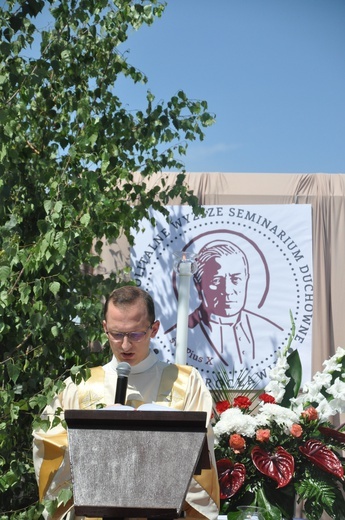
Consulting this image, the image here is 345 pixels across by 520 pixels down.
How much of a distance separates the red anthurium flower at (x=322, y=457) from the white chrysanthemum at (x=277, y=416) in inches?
5.0

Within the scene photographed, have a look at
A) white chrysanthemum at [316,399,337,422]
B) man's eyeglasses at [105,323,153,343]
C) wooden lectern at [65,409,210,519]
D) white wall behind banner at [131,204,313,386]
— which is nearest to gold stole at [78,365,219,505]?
man's eyeglasses at [105,323,153,343]

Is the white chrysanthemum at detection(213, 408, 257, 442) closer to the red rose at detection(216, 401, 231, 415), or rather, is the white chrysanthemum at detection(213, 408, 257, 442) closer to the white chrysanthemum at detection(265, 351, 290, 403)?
the red rose at detection(216, 401, 231, 415)

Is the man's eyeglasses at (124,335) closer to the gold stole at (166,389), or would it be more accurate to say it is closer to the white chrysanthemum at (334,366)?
the gold stole at (166,389)

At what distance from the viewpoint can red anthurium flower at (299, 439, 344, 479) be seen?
13.5 feet

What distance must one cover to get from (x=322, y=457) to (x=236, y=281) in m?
1.92

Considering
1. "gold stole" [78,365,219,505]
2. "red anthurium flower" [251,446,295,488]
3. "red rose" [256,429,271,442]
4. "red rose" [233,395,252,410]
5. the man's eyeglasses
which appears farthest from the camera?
"red rose" [233,395,252,410]

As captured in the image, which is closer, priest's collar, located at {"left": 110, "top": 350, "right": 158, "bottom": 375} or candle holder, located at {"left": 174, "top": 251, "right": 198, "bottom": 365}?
priest's collar, located at {"left": 110, "top": 350, "right": 158, "bottom": 375}

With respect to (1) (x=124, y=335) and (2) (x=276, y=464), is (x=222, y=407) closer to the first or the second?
(2) (x=276, y=464)

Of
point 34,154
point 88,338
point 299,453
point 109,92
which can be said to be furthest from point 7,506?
point 109,92

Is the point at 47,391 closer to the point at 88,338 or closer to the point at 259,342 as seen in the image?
the point at 88,338

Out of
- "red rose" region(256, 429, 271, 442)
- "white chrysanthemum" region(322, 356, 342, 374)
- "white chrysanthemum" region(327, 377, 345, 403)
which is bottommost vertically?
"red rose" region(256, 429, 271, 442)

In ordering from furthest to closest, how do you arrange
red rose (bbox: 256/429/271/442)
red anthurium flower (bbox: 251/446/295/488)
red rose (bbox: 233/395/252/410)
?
red rose (bbox: 233/395/252/410), red rose (bbox: 256/429/271/442), red anthurium flower (bbox: 251/446/295/488)

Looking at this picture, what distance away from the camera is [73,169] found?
14.2 ft

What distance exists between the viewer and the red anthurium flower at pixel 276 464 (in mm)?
4062
